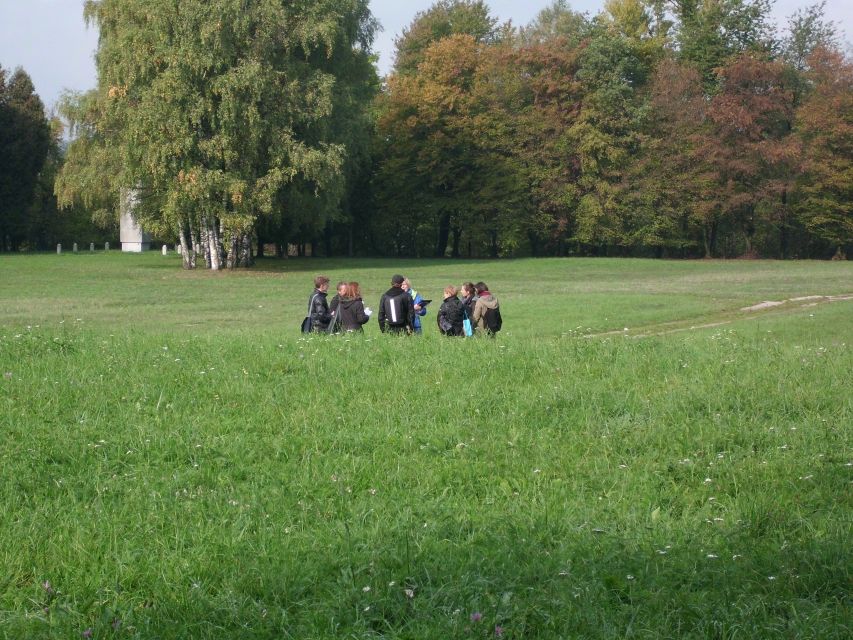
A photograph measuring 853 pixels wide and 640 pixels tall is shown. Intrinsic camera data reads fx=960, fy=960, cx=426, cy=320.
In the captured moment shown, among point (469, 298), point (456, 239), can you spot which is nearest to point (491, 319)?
point (469, 298)

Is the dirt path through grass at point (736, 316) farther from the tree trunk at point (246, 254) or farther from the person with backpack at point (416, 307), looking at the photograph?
the tree trunk at point (246, 254)

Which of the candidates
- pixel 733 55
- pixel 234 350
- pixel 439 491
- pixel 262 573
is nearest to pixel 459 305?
pixel 234 350

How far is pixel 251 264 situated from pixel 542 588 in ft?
170

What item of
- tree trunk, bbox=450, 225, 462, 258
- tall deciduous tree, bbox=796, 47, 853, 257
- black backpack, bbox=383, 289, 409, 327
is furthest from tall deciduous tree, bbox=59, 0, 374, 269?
tall deciduous tree, bbox=796, 47, 853, 257

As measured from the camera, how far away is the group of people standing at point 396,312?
1634 cm

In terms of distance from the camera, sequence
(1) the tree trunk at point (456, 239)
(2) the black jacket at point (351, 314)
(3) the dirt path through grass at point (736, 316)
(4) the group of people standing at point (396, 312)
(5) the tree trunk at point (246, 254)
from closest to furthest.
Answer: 1. (2) the black jacket at point (351, 314)
2. (4) the group of people standing at point (396, 312)
3. (3) the dirt path through grass at point (736, 316)
4. (5) the tree trunk at point (246, 254)
5. (1) the tree trunk at point (456, 239)

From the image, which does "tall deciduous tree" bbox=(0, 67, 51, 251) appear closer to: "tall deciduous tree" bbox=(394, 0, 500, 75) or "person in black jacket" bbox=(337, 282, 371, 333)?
"tall deciduous tree" bbox=(394, 0, 500, 75)

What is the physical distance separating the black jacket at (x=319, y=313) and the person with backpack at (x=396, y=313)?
3.26 feet

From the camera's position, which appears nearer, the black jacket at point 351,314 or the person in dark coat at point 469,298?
the black jacket at point 351,314

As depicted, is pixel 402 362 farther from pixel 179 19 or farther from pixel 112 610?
pixel 179 19

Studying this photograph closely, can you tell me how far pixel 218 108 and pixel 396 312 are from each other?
3244cm

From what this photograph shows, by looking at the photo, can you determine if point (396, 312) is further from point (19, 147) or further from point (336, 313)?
point (19, 147)

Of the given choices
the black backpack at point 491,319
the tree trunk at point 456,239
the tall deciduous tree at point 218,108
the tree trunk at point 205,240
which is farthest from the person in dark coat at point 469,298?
the tree trunk at point 456,239

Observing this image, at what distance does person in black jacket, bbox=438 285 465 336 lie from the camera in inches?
692
